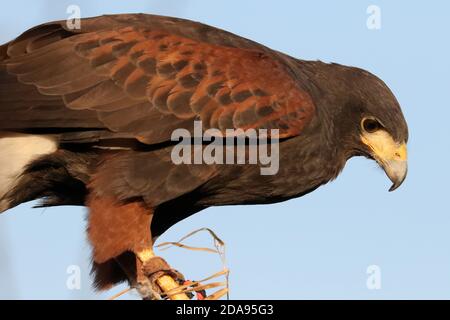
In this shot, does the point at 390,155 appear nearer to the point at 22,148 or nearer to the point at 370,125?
the point at 370,125

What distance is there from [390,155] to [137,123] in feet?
7.42

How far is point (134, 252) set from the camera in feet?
22.5

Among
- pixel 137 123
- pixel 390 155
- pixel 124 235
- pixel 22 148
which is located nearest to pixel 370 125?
pixel 390 155

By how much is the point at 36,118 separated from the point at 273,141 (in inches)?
73.1

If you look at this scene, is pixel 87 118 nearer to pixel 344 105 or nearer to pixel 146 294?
pixel 146 294

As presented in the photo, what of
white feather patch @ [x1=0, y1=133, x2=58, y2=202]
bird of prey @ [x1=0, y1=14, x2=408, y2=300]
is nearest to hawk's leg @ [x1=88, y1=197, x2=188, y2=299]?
bird of prey @ [x1=0, y1=14, x2=408, y2=300]

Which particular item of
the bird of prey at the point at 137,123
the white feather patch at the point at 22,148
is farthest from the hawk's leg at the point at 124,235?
the white feather patch at the point at 22,148

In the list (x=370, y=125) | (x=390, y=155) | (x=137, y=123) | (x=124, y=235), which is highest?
(x=137, y=123)

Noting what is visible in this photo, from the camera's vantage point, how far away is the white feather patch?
272 inches

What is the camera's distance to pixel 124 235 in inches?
266

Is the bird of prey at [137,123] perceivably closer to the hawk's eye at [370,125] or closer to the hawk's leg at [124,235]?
the hawk's leg at [124,235]

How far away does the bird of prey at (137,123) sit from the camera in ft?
22.4
